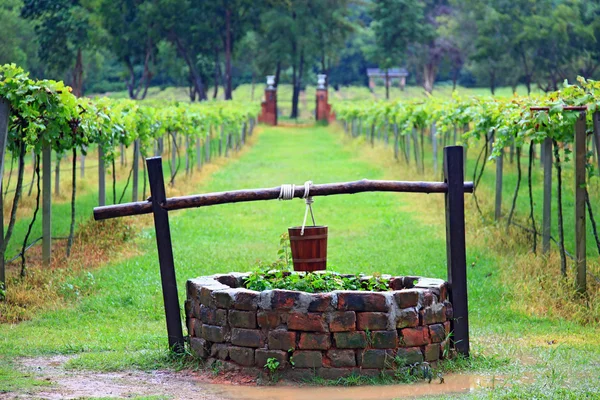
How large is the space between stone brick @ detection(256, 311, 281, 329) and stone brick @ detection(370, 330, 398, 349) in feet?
2.19

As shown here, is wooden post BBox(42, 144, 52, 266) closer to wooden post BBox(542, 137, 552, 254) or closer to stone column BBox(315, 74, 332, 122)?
wooden post BBox(542, 137, 552, 254)

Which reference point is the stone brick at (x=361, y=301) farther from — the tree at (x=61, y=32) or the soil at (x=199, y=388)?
the tree at (x=61, y=32)

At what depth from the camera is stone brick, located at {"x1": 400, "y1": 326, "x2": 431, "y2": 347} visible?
21.7ft

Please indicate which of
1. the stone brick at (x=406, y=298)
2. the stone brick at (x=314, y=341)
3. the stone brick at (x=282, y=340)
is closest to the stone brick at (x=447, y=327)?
the stone brick at (x=406, y=298)

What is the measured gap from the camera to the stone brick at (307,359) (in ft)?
21.4

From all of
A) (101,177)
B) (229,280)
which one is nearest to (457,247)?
(229,280)

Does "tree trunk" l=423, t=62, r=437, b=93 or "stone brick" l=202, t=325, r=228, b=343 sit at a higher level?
"tree trunk" l=423, t=62, r=437, b=93

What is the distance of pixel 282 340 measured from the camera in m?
6.54

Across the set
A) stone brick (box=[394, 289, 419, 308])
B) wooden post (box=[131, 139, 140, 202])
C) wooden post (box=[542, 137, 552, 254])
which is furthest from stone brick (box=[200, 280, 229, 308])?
wooden post (box=[131, 139, 140, 202])

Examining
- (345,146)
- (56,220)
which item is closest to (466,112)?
(56,220)

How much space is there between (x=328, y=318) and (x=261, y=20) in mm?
53857

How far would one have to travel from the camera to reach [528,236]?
1262cm

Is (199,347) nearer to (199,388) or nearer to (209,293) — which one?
(209,293)

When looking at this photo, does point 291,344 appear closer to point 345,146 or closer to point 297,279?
point 297,279
